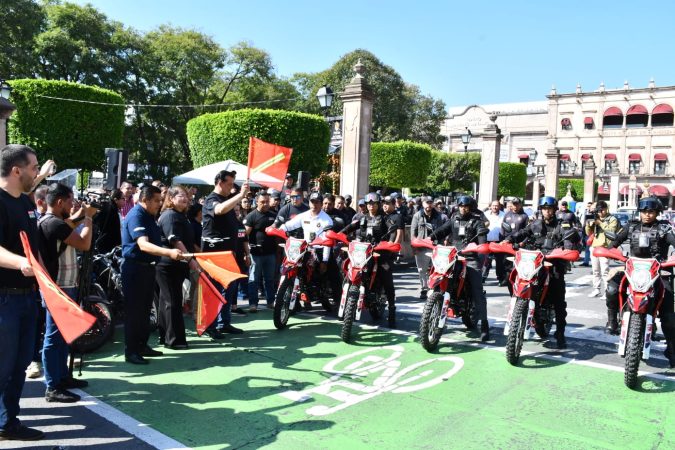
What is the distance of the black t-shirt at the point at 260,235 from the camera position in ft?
28.0

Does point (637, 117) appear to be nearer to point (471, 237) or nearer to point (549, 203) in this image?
point (549, 203)

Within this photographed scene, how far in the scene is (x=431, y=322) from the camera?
21.0ft

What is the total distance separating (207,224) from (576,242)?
4.80 m

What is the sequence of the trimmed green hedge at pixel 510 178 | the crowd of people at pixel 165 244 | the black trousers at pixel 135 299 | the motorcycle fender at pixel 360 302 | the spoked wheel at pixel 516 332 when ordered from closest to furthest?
the crowd of people at pixel 165 244 < the black trousers at pixel 135 299 < the spoked wheel at pixel 516 332 < the motorcycle fender at pixel 360 302 < the trimmed green hedge at pixel 510 178

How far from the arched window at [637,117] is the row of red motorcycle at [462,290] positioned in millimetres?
70849

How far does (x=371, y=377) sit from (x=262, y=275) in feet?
11.8

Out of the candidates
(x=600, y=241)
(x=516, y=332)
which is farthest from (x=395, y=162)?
(x=516, y=332)

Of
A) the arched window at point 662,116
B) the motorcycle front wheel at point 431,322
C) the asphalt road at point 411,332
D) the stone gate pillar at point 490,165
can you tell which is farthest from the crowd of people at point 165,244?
the arched window at point 662,116

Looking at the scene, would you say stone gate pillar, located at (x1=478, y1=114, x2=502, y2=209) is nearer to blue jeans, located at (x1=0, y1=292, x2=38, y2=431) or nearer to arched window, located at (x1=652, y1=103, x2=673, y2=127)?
blue jeans, located at (x1=0, y1=292, x2=38, y2=431)

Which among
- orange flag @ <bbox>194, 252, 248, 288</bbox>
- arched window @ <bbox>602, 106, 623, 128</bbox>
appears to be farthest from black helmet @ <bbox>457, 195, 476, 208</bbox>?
Result: arched window @ <bbox>602, 106, 623, 128</bbox>

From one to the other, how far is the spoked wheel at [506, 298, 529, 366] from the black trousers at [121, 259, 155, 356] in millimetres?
3963

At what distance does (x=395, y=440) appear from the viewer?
4102mm

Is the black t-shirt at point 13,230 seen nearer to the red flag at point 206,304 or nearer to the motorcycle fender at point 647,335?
the red flag at point 206,304

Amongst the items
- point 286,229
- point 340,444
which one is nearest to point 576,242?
point 286,229
